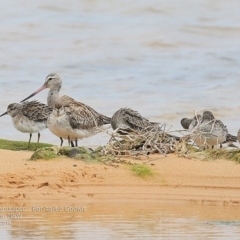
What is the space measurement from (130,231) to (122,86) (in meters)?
11.9

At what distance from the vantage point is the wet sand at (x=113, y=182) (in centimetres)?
1035

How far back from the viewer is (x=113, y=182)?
10.7m

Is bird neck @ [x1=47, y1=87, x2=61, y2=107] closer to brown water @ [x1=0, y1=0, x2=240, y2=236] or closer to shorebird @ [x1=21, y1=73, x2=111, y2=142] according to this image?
shorebird @ [x1=21, y1=73, x2=111, y2=142]

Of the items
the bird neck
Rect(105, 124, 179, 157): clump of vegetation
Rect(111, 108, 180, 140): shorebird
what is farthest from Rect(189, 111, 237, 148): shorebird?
the bird neck

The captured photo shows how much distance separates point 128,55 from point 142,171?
14.0 meters

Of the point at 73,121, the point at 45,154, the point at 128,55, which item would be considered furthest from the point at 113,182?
the point at 128,55

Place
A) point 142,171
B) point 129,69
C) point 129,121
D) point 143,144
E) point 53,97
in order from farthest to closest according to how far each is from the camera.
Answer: point 129,69 < point 53,97 < point 129,121 < point 143,144 < point 142,171

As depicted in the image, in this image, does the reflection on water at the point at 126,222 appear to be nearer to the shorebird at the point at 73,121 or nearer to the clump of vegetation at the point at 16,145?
the shorebird at the point at 73,121

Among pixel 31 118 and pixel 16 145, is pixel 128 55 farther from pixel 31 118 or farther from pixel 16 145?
pixel 16 145

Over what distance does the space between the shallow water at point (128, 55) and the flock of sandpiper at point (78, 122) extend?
1.01m

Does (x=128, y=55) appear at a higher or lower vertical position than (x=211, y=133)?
higher

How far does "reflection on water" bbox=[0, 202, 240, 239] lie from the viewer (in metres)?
8.88

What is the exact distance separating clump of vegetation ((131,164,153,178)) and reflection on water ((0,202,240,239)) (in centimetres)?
71

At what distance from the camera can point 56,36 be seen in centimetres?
2688
